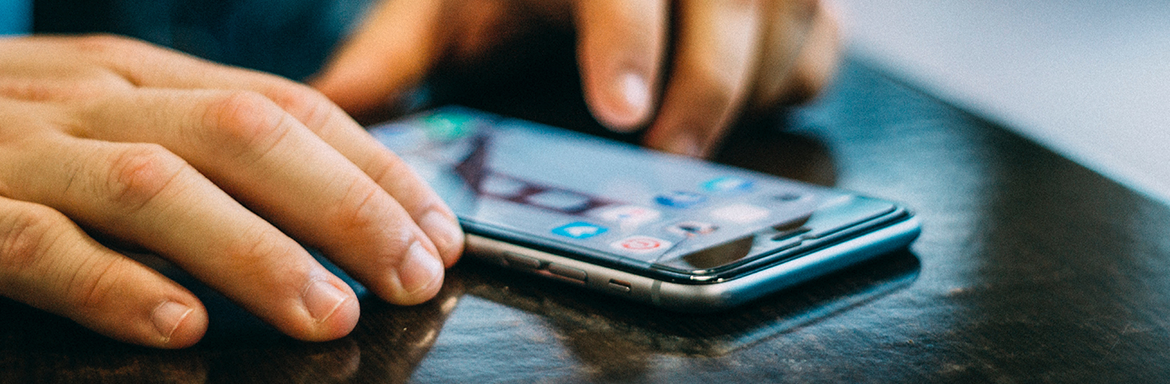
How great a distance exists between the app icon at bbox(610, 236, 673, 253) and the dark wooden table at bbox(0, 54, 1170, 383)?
28mm

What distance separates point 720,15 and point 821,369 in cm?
44

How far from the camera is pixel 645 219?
386 millimetres

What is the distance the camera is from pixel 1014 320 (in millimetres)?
308

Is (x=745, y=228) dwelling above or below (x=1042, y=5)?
below

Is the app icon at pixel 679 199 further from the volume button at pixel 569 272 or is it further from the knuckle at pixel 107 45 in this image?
the knuckle at pixel 107 45

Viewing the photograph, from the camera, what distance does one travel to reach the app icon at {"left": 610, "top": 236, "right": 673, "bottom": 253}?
336 mm

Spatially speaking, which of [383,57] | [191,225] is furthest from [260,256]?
[383,57]

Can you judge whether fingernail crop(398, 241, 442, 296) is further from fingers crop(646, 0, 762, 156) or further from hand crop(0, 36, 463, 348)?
fingers crop(646, 0, 762, 156)

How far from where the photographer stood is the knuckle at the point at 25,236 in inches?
11.9

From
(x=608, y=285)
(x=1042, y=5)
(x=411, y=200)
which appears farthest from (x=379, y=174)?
(x=1042, y=5)

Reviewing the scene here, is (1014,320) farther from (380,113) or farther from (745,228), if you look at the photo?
(380,113)

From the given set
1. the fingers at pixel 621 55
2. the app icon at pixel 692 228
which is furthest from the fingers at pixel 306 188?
the fingers at pixel 621 55

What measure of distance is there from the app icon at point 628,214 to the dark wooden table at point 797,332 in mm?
62

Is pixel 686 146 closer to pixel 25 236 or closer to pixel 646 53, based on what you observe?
pixel 646 53
